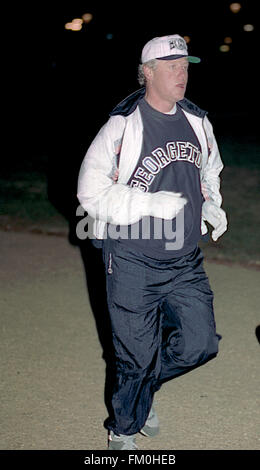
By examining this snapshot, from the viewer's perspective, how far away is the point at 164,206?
3.41 metres

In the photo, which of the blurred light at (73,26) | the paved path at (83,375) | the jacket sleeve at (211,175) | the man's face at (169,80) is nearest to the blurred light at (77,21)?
the blurred light at (73,26)

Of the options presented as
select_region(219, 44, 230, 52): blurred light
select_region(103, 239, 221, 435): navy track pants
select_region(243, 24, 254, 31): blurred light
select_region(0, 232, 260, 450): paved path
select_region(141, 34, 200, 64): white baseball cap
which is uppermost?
select_region(141, 34, 200, 64): white baseball cap

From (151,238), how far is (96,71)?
28.2 metres

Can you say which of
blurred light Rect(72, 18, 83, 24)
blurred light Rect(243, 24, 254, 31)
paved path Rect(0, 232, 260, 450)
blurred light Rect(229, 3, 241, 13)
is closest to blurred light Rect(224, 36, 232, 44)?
blurred light Rect(243, 24, 254, 31)

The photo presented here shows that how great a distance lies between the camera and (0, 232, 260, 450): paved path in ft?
12.8

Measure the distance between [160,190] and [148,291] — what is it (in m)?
0.49

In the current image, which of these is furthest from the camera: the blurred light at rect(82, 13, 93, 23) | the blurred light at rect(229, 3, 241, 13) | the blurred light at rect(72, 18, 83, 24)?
the blurred light at rect(229, 3, 241, 13)

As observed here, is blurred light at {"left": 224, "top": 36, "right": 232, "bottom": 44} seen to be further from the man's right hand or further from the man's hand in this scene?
the man's right hand

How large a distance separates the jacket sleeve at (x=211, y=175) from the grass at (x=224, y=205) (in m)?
3.39

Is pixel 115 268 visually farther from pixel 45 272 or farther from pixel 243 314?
pixel 45 272

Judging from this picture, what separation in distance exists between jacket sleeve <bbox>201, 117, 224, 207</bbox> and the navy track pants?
0.38m

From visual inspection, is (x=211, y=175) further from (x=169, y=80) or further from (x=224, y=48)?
(x=224, y=48)

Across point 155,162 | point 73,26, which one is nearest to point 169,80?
point 155,162

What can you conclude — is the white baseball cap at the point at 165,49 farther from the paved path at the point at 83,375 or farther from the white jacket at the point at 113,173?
the paved path at the point at 83,375
